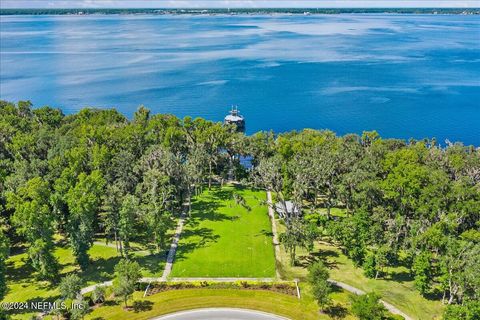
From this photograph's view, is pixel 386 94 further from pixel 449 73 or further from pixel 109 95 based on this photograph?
pixel 109 95

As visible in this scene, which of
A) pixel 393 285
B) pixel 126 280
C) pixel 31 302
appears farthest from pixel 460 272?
pixel 31 302

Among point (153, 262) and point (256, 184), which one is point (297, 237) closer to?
point (256, 184)

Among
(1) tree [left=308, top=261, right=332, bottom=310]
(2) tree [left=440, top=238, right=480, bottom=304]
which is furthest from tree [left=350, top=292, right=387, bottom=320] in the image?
(2) tree [left=440, top=238, right=480, bottom=304]

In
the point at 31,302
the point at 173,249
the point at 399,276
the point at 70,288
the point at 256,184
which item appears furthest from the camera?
the point at 256,184

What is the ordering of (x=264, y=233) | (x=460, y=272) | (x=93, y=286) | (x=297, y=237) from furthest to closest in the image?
A: (x=264, y=233), (x=297, y=237), (x=93, y=286), (x=460, y=272)

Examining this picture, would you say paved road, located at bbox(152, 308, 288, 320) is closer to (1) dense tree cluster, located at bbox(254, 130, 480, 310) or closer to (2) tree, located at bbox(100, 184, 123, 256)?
(1) dense tree cluster, located at bbox(254, 130, 480, 310)

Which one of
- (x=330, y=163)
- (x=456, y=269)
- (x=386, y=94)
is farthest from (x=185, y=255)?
(x=386, y=94)

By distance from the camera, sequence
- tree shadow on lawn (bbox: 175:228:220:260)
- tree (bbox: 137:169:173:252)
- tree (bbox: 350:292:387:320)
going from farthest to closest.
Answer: tree shadow on lawn (bbox: 175:228:220:260), tree (bbox: 137:169:173:252), tree (bbox: 350:292:387:320)

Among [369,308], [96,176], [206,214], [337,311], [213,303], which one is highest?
[96,176]
